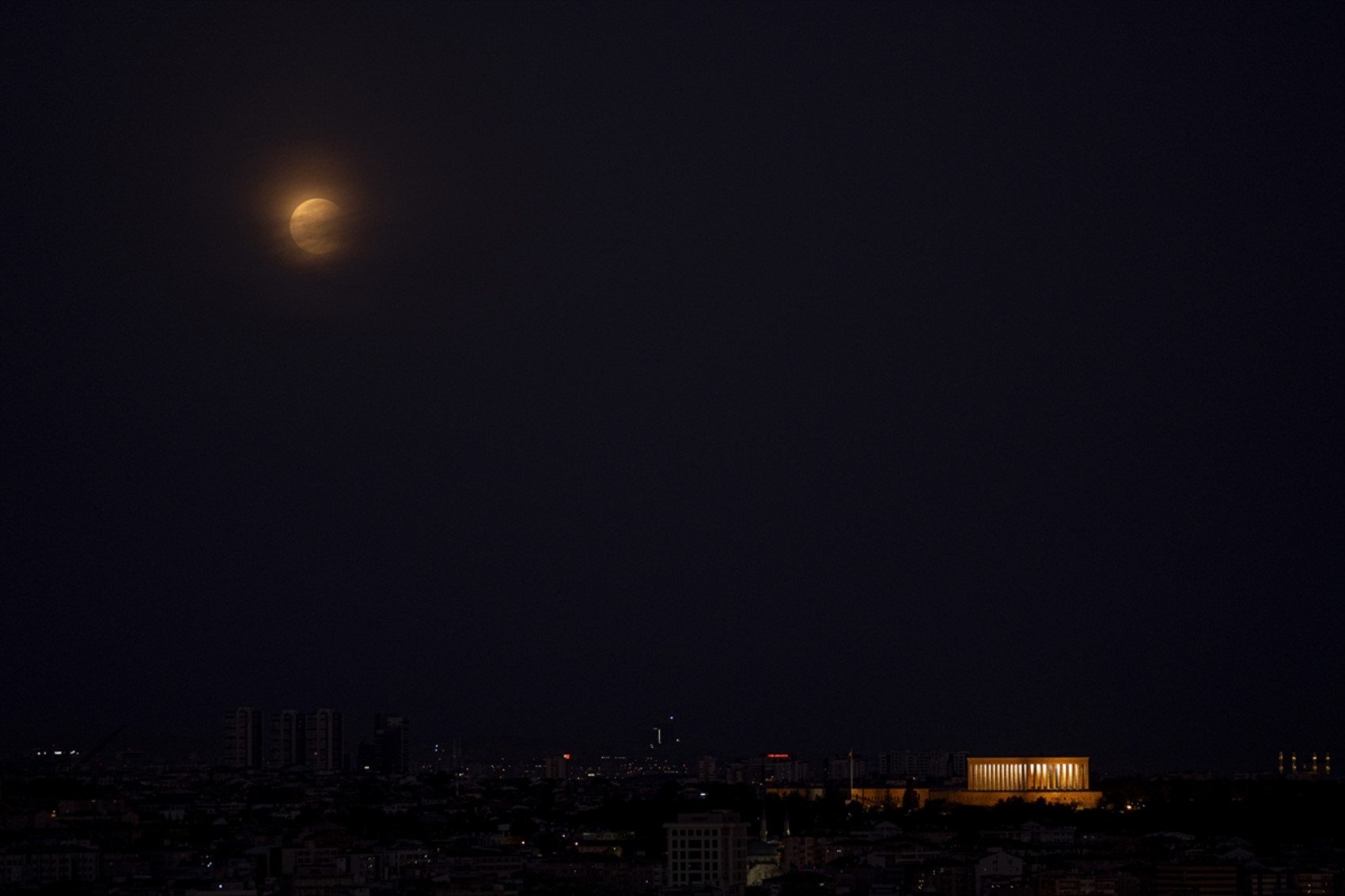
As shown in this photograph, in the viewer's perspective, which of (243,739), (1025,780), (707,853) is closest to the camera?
(707,853)

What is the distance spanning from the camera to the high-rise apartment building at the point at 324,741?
84.1 m

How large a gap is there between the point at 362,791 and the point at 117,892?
108 feet

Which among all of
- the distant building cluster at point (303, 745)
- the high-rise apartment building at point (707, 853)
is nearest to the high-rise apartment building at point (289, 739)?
the distant building cluster at point (303, 745)

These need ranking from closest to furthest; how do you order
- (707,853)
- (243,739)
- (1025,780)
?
(707,853)
(1025,780)
(243,739)

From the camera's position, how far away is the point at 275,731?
280 feet

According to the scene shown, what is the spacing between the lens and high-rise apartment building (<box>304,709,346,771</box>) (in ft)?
276

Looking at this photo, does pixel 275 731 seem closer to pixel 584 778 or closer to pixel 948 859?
pixel 584 778

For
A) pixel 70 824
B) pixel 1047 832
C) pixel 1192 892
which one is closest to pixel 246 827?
pixel 70 824

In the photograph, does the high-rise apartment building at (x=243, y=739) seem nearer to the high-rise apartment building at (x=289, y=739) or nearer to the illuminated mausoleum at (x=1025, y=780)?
the high-rise apartment building at (x=289, y=739)

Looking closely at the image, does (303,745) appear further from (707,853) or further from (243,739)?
(707,853)

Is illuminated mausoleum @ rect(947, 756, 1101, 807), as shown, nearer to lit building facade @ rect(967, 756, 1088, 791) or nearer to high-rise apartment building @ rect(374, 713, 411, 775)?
lit building facade @ rect(967, 756, 1088, 791)

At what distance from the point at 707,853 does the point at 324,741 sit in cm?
4853

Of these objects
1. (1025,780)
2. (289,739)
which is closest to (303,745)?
(289,739)

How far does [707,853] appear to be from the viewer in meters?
38.8
